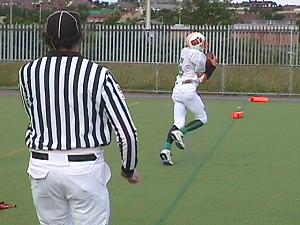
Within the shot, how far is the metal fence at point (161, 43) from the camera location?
33281 mm

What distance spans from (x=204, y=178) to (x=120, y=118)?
20.1ft

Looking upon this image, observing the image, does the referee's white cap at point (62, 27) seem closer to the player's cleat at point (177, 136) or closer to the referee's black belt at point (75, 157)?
the referee's black belt at point (75, 157)

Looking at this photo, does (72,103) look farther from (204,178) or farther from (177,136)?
(177,136)

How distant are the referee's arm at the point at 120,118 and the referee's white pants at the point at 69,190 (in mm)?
157

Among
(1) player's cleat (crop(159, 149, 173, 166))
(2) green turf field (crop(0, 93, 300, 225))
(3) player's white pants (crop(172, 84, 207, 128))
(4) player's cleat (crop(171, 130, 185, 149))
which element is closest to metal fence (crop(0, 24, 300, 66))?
(2) green turf field (crop(0, 93, 300, 225))

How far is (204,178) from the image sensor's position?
11.2m

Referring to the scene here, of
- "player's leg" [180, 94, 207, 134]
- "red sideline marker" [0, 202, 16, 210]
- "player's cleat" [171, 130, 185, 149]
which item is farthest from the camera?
"player's leg" [180, 94, 207, 134]

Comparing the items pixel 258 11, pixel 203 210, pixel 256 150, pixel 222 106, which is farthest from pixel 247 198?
pixel 258 11

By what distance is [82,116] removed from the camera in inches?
203

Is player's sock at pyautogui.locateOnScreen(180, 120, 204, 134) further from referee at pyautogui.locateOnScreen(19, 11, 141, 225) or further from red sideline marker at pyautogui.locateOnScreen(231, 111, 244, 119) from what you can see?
referee at pyautogui.locateOnScreen(19, 11, 141, 225)

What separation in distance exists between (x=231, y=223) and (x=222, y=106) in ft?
51.3

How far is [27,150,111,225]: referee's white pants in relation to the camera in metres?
5.13

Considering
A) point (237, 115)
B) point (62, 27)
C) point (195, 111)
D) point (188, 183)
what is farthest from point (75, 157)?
point (237, 115)

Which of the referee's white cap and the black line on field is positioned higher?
the referee's white cap
